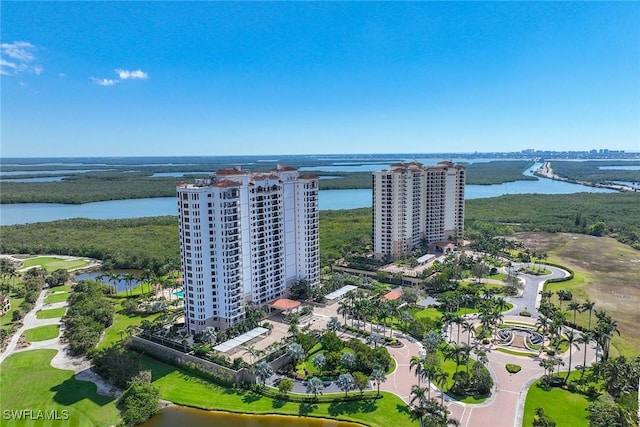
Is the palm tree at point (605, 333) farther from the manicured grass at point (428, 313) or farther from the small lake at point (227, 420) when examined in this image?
the small lake at point (227, 420)

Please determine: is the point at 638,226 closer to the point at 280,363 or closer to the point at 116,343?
the point at 280,363

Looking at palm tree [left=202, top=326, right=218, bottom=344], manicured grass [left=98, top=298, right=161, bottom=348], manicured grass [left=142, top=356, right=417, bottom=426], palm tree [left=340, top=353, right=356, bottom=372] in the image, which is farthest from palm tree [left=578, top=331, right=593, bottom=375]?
manicured grass [left=98, top=298, right=161, bottom=348]

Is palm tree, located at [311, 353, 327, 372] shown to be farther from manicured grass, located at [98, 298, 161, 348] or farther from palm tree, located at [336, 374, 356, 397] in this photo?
manicured grass, located at [98, 298, 161, 348]

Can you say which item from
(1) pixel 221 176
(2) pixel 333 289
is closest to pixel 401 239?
(2) pixel 333 289

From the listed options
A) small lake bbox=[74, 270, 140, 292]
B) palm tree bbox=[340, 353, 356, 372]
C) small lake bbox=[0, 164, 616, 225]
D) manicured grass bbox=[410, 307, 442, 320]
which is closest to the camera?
palm tree bbox=[340, 353, 356, 372]

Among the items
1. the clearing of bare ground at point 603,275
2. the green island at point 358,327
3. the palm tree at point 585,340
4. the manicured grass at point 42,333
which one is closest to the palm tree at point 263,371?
the green island at point 358,327

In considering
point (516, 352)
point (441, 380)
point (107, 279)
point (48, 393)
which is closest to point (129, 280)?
point (107, 279)

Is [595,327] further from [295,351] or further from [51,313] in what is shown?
[51,313]
